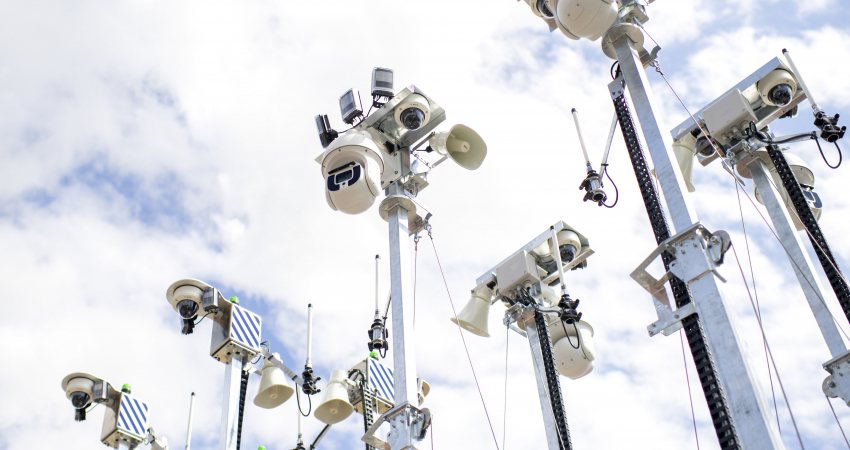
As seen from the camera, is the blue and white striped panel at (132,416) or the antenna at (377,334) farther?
the blue and white striped panel at (132,416)

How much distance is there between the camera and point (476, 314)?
12273 millimetres

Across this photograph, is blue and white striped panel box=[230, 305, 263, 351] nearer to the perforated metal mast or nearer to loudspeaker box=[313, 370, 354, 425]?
loudspeaker box=[313, 370, 354, 425]

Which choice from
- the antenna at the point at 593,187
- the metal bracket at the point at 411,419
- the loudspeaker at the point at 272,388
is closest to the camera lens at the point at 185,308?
the loudspeaker at the point at 272,388

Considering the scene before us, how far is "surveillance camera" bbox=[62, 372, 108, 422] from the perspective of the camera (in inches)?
528

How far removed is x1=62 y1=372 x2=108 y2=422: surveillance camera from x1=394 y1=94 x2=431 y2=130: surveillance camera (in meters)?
6.14

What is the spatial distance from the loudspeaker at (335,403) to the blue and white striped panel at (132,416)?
3.10 metres

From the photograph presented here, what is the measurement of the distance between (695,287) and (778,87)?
507 cm

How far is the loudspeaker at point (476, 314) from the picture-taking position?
12227 mm

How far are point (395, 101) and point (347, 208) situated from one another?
1583 millimetres

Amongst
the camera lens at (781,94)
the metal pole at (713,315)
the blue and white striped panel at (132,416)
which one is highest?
the camera lens at (781,94)

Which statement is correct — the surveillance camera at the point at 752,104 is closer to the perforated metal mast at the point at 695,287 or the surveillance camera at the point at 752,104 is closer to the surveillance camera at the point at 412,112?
the perforated metal mast at the point at 695,287

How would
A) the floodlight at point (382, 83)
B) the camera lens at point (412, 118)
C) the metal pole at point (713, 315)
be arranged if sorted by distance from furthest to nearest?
the floodlight at point (382, 83)
the camera lens at point (412, 118)
the metal pole at point (713, 315)

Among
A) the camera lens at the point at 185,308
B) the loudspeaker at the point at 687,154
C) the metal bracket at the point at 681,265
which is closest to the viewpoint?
the metal bracket at the point at 681,265

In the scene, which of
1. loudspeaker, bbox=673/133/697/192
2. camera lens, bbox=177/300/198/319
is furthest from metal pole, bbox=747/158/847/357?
camera lens, bbox=177/300/198/319
